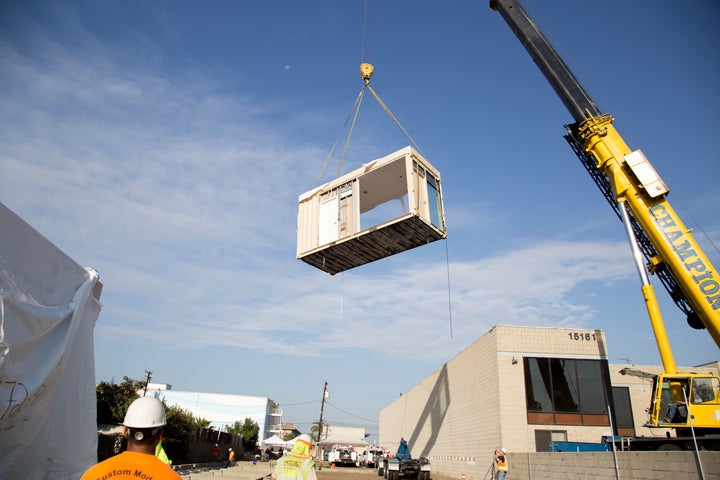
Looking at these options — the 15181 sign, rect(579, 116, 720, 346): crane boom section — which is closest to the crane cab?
rect(579, 116, 720, 346): crane boom section

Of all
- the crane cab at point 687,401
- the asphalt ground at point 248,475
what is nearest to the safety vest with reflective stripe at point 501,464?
the crane cab at point 687,401

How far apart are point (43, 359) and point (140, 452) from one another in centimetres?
606

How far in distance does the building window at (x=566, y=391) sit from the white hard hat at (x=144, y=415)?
21531 millimetres

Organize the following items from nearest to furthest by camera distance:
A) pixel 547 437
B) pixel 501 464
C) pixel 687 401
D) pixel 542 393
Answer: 1. pixel 687 401
2. pixel 501 464
3. pixel 547 437
4. pixel 542 393

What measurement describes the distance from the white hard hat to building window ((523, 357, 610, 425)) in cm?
2153

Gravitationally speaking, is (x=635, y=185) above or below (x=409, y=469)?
above

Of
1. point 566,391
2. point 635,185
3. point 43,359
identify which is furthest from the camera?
point 566,391

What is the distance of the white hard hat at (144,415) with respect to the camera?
273 cm

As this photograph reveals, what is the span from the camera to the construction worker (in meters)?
4.88

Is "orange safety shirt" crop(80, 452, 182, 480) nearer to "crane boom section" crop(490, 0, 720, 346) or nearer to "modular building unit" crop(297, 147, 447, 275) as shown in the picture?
"modular building unit" crop(297, 147, 447, 275)

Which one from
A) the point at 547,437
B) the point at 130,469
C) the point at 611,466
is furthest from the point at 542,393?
the point at 130,469

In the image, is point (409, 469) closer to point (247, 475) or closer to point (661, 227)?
point (247, 475)

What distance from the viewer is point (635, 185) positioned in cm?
1377

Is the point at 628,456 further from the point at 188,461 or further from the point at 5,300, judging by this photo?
the point at 188,461
